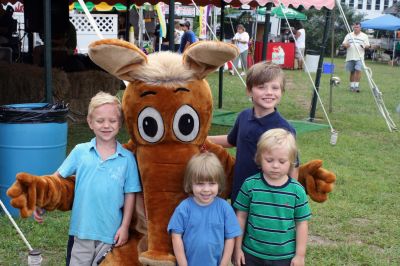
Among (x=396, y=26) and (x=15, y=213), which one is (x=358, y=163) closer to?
(x=15, y=213)

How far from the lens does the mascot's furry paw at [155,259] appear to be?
2592mm

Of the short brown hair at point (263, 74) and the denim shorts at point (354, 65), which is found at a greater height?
the short brown hair at point (263, 74)

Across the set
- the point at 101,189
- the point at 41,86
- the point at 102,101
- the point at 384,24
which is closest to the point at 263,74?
the point at 102,101

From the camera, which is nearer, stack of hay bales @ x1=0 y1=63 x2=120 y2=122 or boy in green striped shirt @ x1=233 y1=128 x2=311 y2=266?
boy in green striped shirt @ x1=233 y1=128 x2=311 y2=266

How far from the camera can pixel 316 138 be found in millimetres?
8562

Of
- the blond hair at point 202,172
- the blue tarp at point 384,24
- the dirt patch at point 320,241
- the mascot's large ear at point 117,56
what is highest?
the blue tarp at point 384,24

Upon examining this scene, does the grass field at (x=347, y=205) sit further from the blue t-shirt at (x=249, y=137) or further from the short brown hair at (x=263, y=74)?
the short brown hair at (x=263, y=74)

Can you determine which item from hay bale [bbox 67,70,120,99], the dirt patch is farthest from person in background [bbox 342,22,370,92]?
the dirt patch

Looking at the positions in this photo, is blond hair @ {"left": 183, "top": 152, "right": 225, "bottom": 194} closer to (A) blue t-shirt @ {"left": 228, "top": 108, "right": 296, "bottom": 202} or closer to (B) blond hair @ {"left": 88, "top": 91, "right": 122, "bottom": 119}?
(A) blue t-shirt @ {"left": 228, "top": 108, "right": 296, "bottom": 202}

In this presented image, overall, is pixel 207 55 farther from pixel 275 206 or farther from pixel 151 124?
pixel 275 206

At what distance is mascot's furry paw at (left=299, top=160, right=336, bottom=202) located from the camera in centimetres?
297

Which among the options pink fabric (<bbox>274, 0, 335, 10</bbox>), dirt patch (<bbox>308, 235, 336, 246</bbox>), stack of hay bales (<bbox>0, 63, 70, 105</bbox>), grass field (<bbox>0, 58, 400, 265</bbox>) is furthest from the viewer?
stack of hay bales (<bbox>0, 63, 70, 105</bbox>)

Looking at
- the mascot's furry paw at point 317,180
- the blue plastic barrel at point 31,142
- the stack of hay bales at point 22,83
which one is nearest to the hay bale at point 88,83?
the stack of hay bales at point 22,83

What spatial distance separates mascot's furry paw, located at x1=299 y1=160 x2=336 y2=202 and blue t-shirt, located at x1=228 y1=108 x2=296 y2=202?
0.26m
